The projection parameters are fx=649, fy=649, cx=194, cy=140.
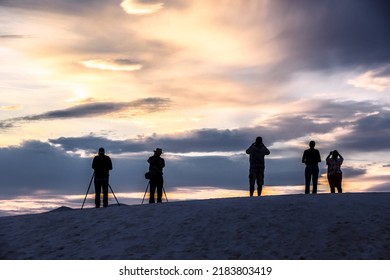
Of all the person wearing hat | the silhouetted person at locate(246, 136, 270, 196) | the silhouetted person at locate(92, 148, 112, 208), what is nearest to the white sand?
the silhouetted person at locate(246, 136, 270, 196)

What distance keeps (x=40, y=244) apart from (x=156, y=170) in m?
7.00

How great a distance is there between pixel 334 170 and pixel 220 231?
9475 millimetres

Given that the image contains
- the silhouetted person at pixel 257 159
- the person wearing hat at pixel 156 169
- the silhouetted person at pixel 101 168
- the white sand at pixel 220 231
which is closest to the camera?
the white sand at pixel 220 231

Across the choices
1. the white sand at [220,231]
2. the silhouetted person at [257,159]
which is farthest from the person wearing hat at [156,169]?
the silhouetted person at [257,159]

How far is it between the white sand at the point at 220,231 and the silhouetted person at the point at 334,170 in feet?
12.6

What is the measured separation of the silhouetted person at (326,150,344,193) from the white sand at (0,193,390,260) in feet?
12.6

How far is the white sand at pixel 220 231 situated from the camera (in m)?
17.1

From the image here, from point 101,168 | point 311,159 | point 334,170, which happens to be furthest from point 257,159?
point 101,168

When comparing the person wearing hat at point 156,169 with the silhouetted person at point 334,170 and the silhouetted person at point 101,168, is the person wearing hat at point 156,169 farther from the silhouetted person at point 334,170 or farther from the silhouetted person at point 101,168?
the silhouetted person at point 334,170

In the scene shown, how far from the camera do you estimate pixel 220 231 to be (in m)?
18.7

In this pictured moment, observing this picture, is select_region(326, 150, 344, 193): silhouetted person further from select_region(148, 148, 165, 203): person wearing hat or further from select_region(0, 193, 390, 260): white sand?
select_region(148, 148, 165, 203): person wearing hat

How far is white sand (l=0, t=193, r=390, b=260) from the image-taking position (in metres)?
17.1
